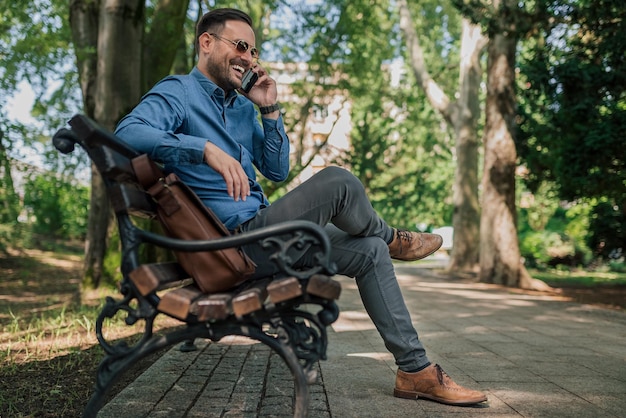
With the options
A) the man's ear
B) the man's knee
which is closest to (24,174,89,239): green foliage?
the man's ear

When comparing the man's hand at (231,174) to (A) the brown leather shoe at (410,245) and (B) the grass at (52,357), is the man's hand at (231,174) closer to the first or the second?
(A) the brown leather shoe at (410,245)

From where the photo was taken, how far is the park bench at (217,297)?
2.55m

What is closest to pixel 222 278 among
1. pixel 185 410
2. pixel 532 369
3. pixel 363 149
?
pixel 185 410

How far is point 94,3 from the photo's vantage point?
388 inches

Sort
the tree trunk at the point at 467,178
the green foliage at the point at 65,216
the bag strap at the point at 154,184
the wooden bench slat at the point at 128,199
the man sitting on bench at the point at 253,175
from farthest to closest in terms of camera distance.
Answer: the green foliage at the point at 65,216 < the tree trunk at the point at 467,178 < the man sitting on bench at the point at 253,175 < the bag strap at the point at 154,184 < the wooden bench slat at the point at 128,199

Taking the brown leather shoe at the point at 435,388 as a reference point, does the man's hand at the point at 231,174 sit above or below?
above

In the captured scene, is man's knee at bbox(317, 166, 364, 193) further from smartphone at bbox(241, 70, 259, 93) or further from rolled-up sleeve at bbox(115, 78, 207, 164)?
smartphone at bbox(241, 70, 259, 93)

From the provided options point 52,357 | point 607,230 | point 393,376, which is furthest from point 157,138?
point 607,230

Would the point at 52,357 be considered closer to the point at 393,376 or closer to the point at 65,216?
the point at 393,376

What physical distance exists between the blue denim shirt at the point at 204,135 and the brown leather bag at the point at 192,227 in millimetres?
156

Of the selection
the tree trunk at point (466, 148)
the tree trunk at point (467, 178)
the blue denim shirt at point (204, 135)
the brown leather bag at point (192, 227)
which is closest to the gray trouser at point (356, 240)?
the blue denim shirt at point (204, 135)

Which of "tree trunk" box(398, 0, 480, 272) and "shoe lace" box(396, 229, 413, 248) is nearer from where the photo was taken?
"shoe lace" box(396, 229, 413, 248)

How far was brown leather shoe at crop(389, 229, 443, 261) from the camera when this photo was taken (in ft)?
11.5

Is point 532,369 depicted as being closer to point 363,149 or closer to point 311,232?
point 311,232
